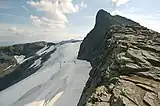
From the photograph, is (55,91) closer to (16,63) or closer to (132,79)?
(132,79)

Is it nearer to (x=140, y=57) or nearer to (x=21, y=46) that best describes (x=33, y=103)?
(x=140, y=57)

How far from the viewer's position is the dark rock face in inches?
3142

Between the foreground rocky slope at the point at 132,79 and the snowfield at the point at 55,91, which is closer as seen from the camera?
the foreground rocky slope at the point at 132,79

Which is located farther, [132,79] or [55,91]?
[55,91]

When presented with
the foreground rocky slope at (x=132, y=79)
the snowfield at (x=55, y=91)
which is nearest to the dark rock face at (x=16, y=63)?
the snowfield at (x=55, y=91)

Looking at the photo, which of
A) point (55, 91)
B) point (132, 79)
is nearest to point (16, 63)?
point (55, 91)

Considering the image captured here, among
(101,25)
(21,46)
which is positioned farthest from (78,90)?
(21,46)

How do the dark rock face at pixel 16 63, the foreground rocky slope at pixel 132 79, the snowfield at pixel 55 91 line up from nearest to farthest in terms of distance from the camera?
the foreground rocky slope at pixel 132 79 → the snowfield at pixel 55 91 → the dark rock face at pixel 16 63

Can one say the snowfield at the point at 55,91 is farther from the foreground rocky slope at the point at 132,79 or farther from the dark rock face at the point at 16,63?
the dark rock face at the point at 16,63

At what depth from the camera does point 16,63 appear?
119 m

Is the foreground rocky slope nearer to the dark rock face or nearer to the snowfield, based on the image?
the snowfield

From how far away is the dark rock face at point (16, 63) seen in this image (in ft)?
262

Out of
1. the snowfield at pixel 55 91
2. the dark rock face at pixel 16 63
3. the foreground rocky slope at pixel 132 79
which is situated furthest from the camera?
the dark rock face at pixel 16 63

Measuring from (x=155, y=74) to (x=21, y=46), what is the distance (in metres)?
145
